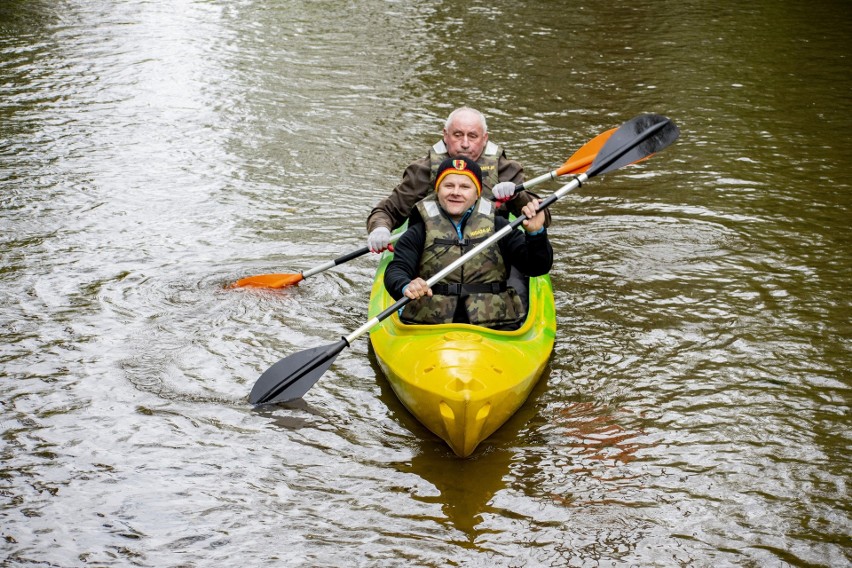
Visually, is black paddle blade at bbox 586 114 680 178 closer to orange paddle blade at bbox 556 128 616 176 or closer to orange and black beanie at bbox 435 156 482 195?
orange paddle blade at bbox 556 128 616 176

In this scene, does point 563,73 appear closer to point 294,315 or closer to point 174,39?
point 174,39

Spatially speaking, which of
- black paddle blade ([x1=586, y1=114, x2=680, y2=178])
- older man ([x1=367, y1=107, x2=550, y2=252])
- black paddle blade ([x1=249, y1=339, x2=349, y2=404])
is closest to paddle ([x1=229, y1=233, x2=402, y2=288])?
Answer: older man ([x1=367, y1=107, x2=550, y2=252])

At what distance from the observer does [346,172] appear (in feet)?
30.4

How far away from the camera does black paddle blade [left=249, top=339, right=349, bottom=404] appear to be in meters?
5.34

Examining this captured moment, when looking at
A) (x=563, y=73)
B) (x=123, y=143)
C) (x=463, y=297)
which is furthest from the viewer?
(x=563, y=73)

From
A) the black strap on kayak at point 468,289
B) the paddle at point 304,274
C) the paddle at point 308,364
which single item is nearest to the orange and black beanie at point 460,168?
the paddle at point 308,364

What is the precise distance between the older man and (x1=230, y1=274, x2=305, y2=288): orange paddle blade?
30.0 inches

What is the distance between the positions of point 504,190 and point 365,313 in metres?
1.25

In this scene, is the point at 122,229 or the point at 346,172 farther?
the point at 346,172

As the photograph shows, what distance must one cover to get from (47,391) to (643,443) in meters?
3.28

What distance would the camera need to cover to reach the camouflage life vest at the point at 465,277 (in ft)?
17.8

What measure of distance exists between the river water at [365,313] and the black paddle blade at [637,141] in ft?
3.19

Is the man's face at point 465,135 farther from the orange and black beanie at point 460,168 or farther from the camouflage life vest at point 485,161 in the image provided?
the orange and black beanie at point 460,168

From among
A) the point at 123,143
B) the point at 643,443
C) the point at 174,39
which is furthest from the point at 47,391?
the point at 174,39
